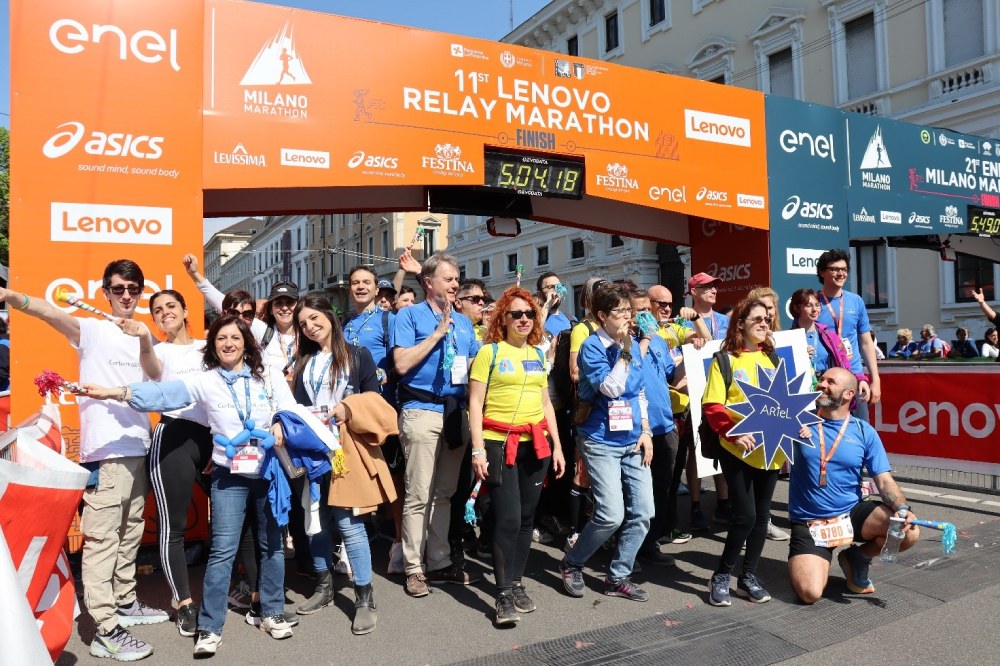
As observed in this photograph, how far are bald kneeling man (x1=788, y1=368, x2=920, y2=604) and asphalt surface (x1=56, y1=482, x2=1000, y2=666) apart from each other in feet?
0.65

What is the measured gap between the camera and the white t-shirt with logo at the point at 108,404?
376 cm

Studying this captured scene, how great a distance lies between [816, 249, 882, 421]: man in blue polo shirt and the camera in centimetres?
579

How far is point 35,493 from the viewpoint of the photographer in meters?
2.55

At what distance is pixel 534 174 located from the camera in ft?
22.9

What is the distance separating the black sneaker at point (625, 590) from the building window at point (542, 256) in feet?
90.5

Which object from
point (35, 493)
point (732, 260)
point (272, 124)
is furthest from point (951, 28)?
point (35, 493)

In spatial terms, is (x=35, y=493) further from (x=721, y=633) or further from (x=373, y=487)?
(x=721, y=633)

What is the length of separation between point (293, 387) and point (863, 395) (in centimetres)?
430

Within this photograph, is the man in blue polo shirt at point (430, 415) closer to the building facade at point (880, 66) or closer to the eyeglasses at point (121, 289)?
the eyeglasses at point (121, 289)

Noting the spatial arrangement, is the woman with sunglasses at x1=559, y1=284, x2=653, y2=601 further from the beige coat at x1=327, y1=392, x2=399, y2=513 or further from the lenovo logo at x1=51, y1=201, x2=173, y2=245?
the lenovo logo at x1=51, y1=201, x2=173, y2=245

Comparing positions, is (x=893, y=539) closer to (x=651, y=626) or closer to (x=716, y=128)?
(x=651, y=626)

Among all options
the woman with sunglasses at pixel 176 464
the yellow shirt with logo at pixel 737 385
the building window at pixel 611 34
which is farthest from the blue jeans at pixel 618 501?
the building window at pixel 611 34

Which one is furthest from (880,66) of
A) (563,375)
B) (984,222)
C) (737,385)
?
(737,385)

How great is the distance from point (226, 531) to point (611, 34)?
29.2 m
